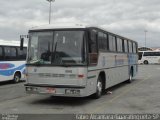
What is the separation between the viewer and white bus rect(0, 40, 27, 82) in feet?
64.8

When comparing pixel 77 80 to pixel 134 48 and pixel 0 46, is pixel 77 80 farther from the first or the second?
pixel 134 48

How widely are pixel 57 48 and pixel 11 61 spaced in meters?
9.23

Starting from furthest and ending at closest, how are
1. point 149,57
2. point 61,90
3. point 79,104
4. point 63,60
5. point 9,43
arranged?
point 149,57 → point 9,43 → point 79,104 → point 63,60 → point 61,90

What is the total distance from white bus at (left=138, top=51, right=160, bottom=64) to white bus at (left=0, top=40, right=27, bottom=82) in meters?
46.8

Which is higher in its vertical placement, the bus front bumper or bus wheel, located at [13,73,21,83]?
the bus front bumper

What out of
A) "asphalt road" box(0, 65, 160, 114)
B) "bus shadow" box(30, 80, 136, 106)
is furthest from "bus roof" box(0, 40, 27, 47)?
"bus shadow" box(30, 80, 136, 106)

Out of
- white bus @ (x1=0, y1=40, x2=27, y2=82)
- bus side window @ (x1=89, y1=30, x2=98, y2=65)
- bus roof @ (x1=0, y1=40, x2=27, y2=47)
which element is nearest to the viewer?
bus side window @ (x1=89, y1=30, x2=98, y2=65)

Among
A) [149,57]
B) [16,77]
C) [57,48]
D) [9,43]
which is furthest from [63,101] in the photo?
[149,57]

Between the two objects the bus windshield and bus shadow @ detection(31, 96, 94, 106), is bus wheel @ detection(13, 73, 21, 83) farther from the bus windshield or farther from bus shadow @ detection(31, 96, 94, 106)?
the bus windshield

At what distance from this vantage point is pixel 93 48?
1248 cm

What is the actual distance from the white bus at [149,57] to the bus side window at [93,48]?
5431 centimetres

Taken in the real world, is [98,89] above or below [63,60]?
below

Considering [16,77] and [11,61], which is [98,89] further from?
[16,77]

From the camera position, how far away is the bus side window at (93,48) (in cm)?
1209
